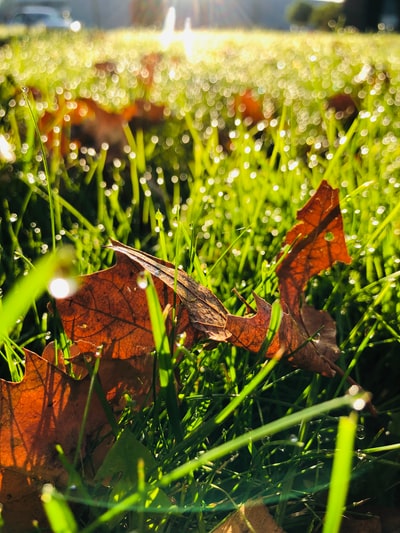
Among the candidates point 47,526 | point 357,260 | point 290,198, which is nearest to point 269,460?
point 47,526

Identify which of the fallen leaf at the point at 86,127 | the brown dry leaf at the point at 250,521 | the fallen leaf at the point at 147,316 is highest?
the fallen leaf at the point at 86,127

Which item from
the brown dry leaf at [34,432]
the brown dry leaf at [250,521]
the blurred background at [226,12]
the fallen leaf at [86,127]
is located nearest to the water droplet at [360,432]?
the brown dry leaf at [250,521]

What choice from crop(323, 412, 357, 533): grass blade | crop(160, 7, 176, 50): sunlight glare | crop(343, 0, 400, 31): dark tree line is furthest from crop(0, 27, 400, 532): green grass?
crop(343, 0, 400, 31): dark tree line

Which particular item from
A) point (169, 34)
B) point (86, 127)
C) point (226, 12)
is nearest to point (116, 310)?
point (86, 127)

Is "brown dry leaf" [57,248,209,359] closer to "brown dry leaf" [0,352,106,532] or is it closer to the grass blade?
"brown dry leaf" [0,352,106,532]

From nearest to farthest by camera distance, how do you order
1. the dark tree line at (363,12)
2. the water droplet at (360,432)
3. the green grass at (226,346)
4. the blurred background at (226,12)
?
the green grass at (226,346) → the water droplet at (360,432) → the blurred background at (226,12) → the dark tree line at (363,12)

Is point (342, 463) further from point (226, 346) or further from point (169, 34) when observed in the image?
point (169, 34)

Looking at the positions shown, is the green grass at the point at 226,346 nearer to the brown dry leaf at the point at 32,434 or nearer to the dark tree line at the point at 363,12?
the brown dry leaf at the point at 32,434

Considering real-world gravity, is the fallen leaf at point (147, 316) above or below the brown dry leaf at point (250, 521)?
above

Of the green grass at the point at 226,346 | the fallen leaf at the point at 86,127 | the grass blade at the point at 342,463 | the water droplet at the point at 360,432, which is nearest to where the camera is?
the grass blade at the point at 342,463
